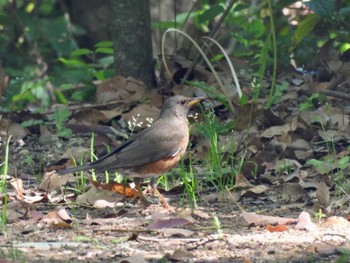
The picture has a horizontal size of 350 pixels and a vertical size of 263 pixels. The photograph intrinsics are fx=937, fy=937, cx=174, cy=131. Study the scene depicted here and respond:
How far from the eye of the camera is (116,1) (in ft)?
24.9

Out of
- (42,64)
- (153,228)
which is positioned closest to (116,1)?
(153,228)

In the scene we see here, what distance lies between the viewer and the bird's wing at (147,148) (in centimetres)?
571

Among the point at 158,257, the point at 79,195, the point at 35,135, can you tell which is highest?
the point at 158,257

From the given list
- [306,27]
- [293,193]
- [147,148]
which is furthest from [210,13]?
[293,193]

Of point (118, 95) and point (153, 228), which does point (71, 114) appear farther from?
point (153, 228)

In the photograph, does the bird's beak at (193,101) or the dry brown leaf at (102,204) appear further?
the bird's beak at (193,101)

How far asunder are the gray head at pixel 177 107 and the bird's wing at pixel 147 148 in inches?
7.6

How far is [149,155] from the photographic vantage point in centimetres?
592

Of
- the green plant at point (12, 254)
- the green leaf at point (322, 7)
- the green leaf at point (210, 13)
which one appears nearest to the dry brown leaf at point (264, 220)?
the green plant at point (12, 254)

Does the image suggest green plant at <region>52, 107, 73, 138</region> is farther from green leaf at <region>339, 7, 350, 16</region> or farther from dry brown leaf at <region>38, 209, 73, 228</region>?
green leaf at <region>339, 7, 350, 16</region>

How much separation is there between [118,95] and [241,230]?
2993 mm

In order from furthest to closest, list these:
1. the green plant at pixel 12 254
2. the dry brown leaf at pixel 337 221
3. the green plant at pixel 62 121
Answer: the green plant at pixel 62 121
the dry brown leaf at pixel 337 221
the green plant at pixel 12 254

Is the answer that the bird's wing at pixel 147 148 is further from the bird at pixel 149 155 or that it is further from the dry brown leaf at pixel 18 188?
the dry brown leaf at pixel 18 188

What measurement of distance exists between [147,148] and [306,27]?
7.12 ft
